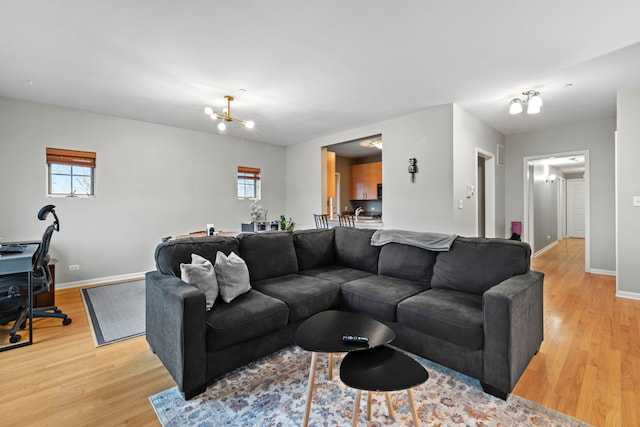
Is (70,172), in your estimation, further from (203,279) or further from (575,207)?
(575,207)

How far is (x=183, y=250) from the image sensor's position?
7.69 feet

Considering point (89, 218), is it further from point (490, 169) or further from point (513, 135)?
point (513, 135)

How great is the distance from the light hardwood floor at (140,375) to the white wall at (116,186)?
1622 mm

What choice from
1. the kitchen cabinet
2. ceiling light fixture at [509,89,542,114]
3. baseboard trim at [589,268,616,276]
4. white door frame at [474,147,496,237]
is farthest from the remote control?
the kitchen cabinet

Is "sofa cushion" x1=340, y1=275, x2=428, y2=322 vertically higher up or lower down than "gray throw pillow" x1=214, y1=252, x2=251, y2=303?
lower down

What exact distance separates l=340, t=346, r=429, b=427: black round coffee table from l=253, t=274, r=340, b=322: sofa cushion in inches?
33.7

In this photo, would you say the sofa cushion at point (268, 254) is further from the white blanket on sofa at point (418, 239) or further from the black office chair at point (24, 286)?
the black office chair at point (24, 286)

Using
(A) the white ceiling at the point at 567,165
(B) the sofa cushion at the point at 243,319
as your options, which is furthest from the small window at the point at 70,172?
(A) the white ceiling at the point at 567,165

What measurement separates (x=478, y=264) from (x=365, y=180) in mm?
6127

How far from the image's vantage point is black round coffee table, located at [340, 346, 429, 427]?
120cm

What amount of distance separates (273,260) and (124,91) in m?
2.87

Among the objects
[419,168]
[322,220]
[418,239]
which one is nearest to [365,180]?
[322,220]

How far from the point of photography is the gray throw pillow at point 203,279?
2.01 meters

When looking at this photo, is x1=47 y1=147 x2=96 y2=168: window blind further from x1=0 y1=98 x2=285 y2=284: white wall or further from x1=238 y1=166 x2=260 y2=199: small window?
x1=238 y1=166 x2=260 y2=199: small window
